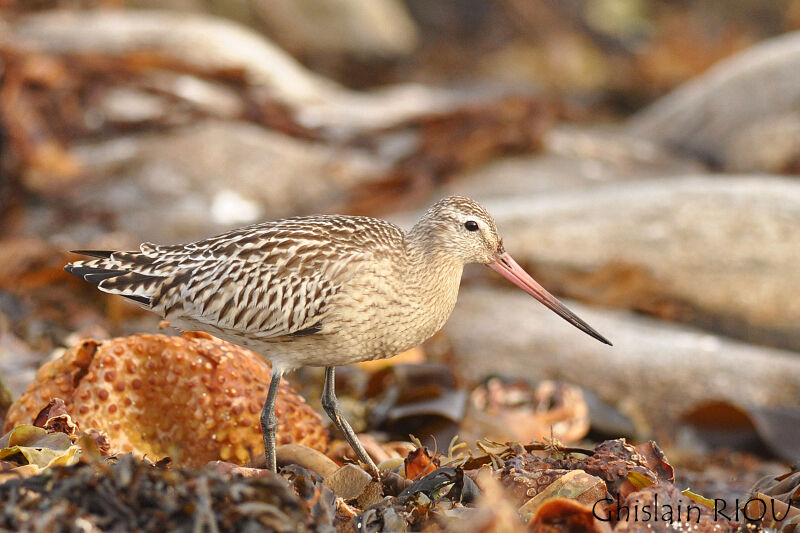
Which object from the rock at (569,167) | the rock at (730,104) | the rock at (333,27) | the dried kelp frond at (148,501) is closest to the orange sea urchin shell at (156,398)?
the dried kelp frond at (148,501)

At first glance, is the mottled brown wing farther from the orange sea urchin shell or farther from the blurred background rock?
the blurred background rock

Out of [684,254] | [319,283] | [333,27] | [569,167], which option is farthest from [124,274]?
[333,27]

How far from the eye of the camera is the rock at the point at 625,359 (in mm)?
6551

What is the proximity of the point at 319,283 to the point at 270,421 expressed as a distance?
0.61 meters

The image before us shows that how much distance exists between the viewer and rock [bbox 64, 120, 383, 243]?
29.5ft

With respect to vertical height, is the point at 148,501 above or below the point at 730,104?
below

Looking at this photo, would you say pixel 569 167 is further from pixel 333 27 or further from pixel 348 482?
pixel 333 27

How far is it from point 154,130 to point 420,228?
6.38 m

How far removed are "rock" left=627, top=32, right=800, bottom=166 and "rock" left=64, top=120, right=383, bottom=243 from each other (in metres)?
3.70

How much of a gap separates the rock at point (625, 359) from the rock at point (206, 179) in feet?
9.07

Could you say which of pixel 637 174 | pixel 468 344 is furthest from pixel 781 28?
pixel 468 344

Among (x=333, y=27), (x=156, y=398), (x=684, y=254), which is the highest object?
(x=333, y=27)

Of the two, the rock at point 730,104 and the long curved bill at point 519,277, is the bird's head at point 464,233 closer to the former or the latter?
the long curved bill at point 519,277

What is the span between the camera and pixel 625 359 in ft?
22.0
